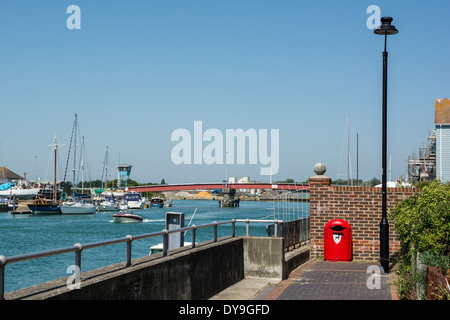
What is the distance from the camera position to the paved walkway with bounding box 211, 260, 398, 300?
1140 centimetres

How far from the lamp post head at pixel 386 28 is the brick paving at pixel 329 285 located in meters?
5.95

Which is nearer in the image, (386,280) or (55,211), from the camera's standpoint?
(386,280)

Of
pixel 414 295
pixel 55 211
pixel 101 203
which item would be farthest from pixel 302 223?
pixel 101 203

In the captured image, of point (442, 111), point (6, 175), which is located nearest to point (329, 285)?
point (442, 111)

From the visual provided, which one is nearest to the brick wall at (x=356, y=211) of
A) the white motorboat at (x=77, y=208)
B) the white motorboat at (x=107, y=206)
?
the white motorboat at (x=77, y=208)

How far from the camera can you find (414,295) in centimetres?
1048

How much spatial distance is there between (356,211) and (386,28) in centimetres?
547

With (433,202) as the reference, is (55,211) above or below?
below

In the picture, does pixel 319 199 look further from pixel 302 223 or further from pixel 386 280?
pixel 386 280

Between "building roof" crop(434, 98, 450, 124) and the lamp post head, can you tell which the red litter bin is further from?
"building roof" crop(434, 98, 450, 124)

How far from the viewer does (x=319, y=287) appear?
12.3m

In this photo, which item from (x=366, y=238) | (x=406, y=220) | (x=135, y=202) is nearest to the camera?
(x=406, y=220)

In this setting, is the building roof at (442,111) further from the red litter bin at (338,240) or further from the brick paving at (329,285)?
the brick paving at (329,285)

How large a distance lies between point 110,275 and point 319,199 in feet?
34.3
